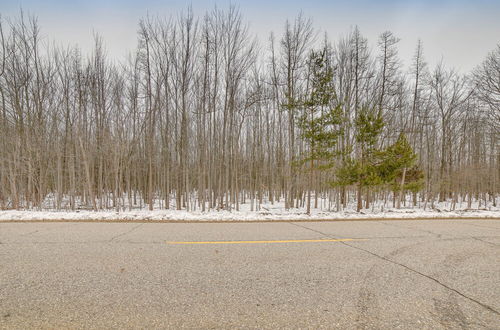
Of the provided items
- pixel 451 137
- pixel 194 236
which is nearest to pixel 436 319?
pixel 194 236

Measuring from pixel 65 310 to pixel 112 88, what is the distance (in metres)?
17.8

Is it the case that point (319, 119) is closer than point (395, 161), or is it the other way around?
Answer: point (319, 119)

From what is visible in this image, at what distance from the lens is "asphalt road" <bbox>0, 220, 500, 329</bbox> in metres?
2.34

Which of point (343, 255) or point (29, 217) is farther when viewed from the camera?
point (29, 217)

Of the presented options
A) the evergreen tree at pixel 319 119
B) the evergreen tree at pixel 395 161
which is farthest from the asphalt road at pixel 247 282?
the evergreen tree at pixel 395 161

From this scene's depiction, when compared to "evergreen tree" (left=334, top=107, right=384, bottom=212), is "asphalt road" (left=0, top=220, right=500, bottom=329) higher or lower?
lower

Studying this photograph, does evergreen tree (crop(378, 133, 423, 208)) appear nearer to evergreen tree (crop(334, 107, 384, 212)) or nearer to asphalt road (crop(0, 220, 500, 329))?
evergreen tree (crop(334, 107, 384, 212))

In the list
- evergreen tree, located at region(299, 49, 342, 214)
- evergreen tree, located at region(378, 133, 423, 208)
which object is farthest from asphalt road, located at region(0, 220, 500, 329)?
evergreen tree, located at region(378, 133, 423, 208)

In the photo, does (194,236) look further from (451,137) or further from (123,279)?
(451,137)

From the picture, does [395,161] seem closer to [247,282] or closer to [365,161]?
[365,161]

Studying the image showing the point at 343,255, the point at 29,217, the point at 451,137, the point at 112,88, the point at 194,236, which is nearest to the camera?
the point at 343,255

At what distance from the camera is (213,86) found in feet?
48.9

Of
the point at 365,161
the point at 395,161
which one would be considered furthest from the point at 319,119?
the point at 395,161

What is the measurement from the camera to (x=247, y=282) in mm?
→ 3191
